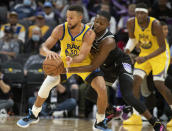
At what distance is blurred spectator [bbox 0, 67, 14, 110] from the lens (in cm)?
713

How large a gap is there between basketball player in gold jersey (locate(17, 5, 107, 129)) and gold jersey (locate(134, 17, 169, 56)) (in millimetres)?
1697

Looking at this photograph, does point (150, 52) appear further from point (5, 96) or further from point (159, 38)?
point (5, 96)

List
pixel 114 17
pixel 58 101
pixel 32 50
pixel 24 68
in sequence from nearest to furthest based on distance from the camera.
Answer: pixel 58 101 < pixel 24 68 < pixel 32 50 < pixel 114 17

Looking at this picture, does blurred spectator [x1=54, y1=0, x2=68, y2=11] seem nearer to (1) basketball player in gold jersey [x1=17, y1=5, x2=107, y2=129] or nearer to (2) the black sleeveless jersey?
(2) the black sleeveless jersey

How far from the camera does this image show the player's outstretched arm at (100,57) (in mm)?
4711

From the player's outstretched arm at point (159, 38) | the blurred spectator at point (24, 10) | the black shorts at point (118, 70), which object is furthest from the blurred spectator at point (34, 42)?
the black shorts at point (118, 70)

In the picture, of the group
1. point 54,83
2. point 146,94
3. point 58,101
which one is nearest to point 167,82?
point 146,94

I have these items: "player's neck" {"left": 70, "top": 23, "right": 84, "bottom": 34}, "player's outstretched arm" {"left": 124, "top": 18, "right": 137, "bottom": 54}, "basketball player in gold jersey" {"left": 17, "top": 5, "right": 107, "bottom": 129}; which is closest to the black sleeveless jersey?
"basketball player in gold jersey" {"left": 17, "top": 5, "right": 107, "bottom": 129}

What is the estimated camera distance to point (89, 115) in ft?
26.1

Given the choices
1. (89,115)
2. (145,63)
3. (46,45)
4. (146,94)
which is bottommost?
(89,115)

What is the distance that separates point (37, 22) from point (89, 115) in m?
3.13

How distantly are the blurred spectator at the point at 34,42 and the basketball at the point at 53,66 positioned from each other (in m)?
4.61

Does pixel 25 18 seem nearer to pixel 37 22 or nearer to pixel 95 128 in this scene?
pixel 37 22

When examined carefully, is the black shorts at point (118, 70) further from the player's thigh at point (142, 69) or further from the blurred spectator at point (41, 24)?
the blurred spectator at point (41, 24)
